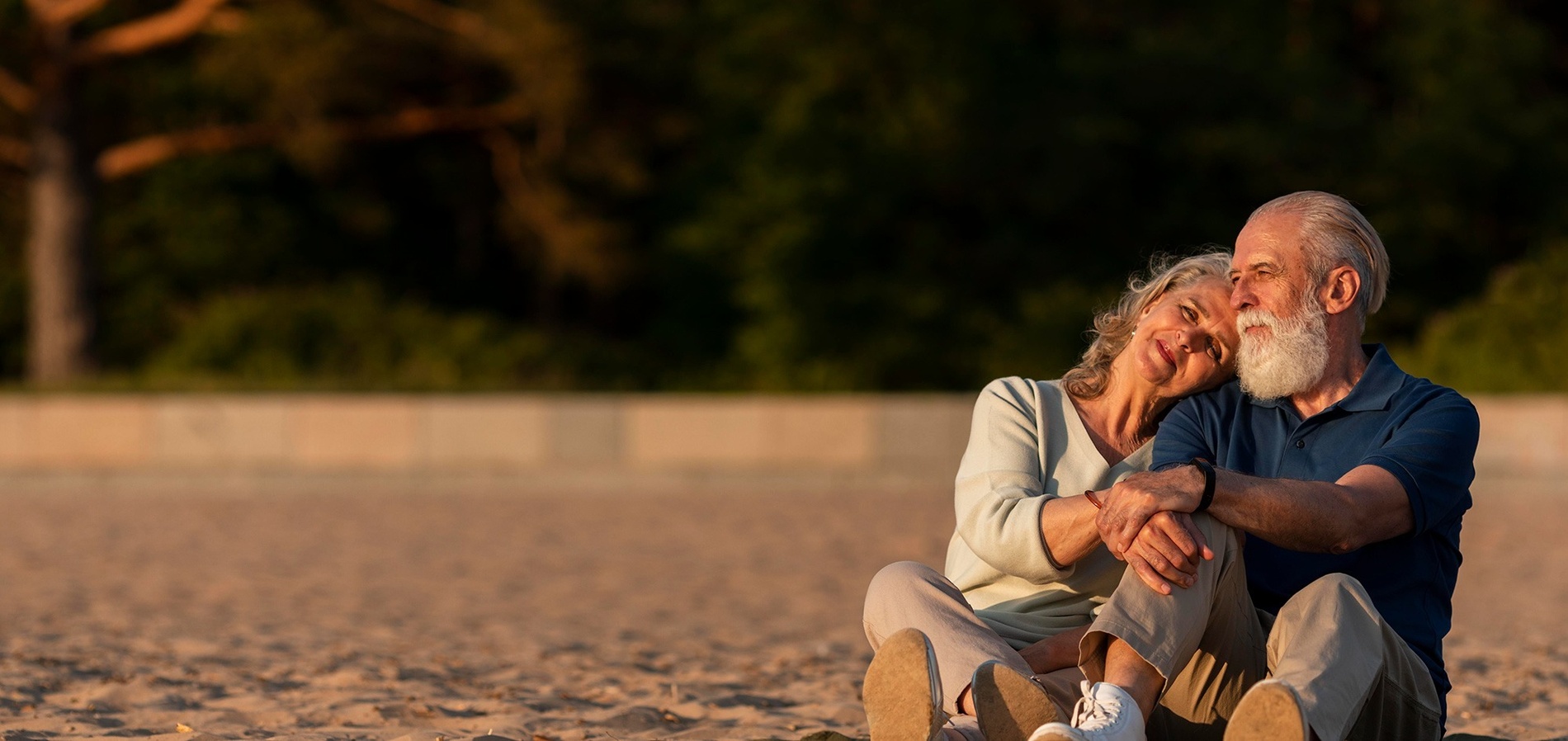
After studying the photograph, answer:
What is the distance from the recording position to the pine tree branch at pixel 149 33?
19250 millimetres

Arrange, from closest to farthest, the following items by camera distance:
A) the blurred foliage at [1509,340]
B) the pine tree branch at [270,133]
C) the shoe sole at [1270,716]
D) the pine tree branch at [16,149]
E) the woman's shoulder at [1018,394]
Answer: the shoe sole at [1270,716] < the woman's shoulder at [1018,394] < the blurred foliage at [1509,340] < the pine tree branch at [270,133] < the pine tree branch at [16,149]

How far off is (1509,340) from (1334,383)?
14270mm

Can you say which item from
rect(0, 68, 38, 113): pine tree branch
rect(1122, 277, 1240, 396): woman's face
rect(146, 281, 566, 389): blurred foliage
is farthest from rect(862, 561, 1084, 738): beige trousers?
rect(0, 68, 38, 113): pine tree branch

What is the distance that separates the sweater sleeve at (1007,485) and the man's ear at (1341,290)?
680 mm

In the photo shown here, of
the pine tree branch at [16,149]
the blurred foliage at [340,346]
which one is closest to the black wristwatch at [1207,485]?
the blurred foliage at [340,346]

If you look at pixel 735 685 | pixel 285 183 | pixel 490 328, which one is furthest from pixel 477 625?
pixel 285 183

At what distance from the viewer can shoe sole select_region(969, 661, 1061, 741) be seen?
3189mm

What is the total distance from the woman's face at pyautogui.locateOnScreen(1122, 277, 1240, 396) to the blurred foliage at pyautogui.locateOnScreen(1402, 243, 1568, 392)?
13.4 meters

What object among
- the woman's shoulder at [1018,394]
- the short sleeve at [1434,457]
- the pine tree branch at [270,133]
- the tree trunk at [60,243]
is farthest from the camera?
the pine tree branch at [270,133]

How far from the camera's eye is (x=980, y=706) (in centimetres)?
323

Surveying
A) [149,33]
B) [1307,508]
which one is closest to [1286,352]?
[1307,508]

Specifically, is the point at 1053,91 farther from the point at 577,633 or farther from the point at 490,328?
the point at 577,633

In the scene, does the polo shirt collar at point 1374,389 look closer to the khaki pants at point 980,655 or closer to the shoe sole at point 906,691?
the khaki pants at point 980,655

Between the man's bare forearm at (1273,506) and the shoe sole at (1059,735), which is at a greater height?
the man's bare forearm at (1273,506)
